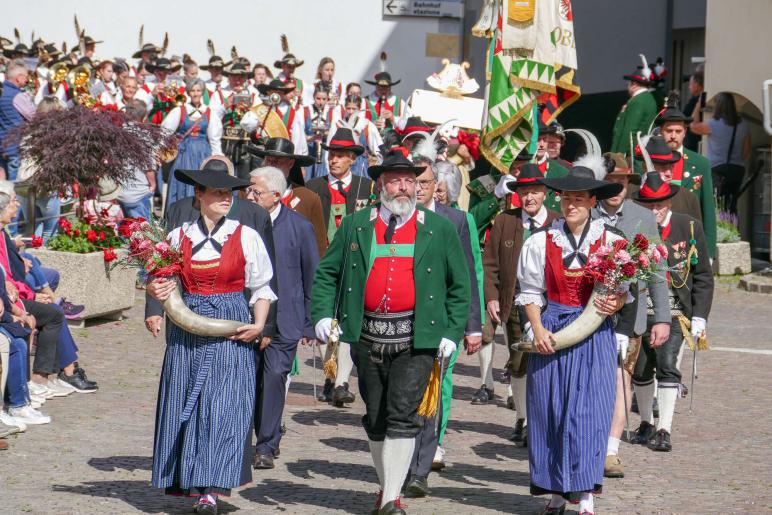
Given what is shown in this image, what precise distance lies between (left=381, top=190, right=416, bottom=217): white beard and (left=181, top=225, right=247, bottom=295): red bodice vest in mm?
802

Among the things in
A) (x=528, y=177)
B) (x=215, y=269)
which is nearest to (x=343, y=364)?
(x=528, y=177)

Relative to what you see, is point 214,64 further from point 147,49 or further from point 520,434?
point 520,434

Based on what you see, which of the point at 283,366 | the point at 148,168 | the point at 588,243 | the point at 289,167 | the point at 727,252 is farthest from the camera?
the point at 727,252

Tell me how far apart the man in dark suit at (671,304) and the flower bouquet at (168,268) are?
10.5ft

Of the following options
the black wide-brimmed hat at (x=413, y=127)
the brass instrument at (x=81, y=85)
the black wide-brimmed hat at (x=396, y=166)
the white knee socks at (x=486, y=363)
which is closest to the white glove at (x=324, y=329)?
the black wide-brimmed hat at (x=396, y=166)

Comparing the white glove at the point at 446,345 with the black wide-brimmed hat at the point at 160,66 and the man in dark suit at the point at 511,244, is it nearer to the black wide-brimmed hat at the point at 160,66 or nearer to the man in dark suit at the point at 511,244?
the man in dark suit at the point at 511,244

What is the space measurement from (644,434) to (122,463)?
3449 mm

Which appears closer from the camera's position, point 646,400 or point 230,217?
point 230,217

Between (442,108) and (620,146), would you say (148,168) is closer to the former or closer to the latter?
(442,108)

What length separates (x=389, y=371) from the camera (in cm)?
785

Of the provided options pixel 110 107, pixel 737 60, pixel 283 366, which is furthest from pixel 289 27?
pixel 283 366

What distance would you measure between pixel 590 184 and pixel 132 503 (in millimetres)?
2959

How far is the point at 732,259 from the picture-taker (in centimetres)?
1825

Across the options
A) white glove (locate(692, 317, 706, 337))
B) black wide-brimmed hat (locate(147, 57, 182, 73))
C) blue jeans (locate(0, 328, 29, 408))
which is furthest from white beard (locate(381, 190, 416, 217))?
black wide-brimmed hat (locate(147, 57, 182, 73))
